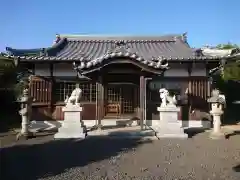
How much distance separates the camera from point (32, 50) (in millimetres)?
14789

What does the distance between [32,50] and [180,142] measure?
1028 centimetres

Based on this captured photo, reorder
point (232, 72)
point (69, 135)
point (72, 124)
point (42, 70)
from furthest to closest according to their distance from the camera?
point (232, 72) → point (42, 70) → point (72, 124) → point (69, 135)

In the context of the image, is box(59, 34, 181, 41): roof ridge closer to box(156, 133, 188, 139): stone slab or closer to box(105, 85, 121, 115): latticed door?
box(105, 85, 121, 115): latticed door

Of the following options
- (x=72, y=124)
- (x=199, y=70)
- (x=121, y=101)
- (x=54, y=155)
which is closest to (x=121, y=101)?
(x=121, y=101)

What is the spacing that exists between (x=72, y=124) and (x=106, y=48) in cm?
764

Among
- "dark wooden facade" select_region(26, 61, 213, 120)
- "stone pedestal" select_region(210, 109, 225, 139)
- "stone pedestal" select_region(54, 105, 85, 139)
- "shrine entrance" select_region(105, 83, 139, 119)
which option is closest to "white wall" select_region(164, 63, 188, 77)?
"dark wooden facade" select_region(26, 61, 213, 120)

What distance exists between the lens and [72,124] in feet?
32.6

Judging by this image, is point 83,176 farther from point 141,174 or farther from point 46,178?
point 141,174

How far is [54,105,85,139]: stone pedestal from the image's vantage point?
32.3 feet

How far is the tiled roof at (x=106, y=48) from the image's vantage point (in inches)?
507

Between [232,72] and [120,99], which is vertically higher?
[232,72]

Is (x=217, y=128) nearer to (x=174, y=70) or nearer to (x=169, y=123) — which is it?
(x=169, y=123)

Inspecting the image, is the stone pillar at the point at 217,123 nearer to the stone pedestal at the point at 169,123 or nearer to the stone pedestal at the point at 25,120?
the stone pedestal at the point at 169,123

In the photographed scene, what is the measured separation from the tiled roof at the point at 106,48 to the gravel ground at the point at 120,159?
5.08m
